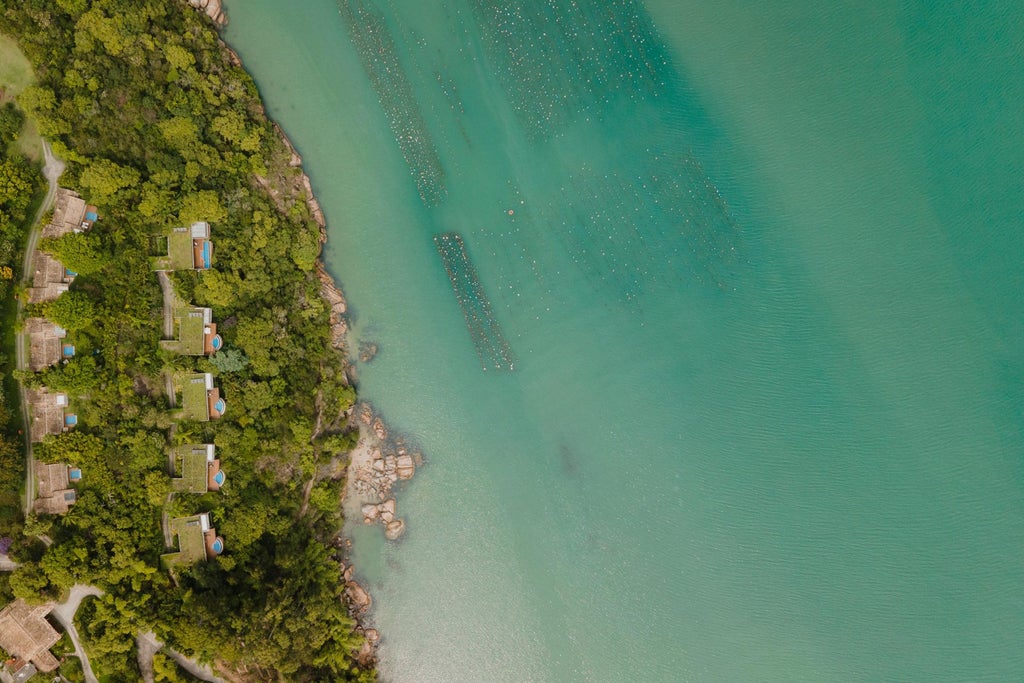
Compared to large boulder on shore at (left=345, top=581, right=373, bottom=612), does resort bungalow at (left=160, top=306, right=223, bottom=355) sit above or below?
above

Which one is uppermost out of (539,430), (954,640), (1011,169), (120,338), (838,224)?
(1011,169)

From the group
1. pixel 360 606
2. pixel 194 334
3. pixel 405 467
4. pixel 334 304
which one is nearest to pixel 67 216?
pixel 194 334

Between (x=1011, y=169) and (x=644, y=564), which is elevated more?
(x=1011, y=169)

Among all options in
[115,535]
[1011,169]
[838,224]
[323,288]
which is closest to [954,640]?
[838,224]

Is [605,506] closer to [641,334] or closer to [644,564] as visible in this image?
[644,564]

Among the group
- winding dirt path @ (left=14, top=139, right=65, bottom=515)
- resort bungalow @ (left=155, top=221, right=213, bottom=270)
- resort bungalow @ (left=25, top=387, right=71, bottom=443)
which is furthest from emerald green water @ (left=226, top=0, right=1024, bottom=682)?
resort bungalow @ (left=25, top=387, right=71, bottom=443)

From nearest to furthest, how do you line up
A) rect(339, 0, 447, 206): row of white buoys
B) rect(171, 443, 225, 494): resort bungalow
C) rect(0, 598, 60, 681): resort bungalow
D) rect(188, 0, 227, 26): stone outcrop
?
rect(0, 598, 60, 681): resort bungalow → rect(171, 443, 225, 494): resort bungalow → rect(188, 0, 227, 26): stone outcrop → rect(339, 0, 447, 206): row of white buoys

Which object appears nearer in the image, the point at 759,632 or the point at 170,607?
the point at 170,607

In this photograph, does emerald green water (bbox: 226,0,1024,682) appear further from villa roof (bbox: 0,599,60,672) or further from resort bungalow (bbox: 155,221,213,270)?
villa roof (bbox: 0,599,60,672)
